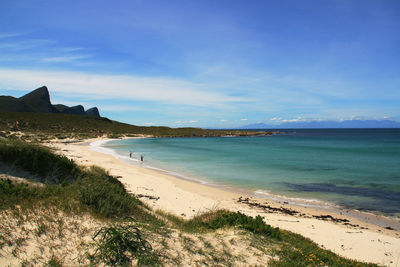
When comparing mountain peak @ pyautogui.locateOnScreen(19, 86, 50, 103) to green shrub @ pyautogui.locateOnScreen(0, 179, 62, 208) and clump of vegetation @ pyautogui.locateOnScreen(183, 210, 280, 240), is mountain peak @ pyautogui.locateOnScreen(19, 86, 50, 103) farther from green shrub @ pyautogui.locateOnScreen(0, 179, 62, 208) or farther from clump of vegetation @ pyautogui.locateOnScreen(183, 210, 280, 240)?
clump of vegetation @ pyautogui.locateOnScreen(183, 210, 280, 240)

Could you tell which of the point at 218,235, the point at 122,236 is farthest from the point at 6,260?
the point at 218,235

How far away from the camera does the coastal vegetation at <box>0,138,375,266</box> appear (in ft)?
14.7

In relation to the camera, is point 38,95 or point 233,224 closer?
point 233,224

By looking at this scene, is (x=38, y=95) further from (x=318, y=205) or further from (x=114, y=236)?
(x=114, y=236)

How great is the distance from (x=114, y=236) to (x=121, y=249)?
284mm

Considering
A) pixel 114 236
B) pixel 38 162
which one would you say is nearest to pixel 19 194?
pixel 114 236

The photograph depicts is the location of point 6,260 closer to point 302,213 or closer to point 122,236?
point 122,236

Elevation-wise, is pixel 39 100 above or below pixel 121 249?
above

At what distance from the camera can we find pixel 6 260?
399 cm

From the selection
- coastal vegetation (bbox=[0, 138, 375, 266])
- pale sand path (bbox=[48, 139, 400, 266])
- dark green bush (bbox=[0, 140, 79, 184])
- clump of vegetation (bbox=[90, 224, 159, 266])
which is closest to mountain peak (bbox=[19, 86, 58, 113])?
pale sand path (bbox=[48, 139, 400, 266])

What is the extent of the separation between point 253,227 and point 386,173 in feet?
82.9

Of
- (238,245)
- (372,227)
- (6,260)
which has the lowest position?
(372,227)

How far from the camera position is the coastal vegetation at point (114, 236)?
4484 mm

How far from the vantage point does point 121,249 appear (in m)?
4.68
